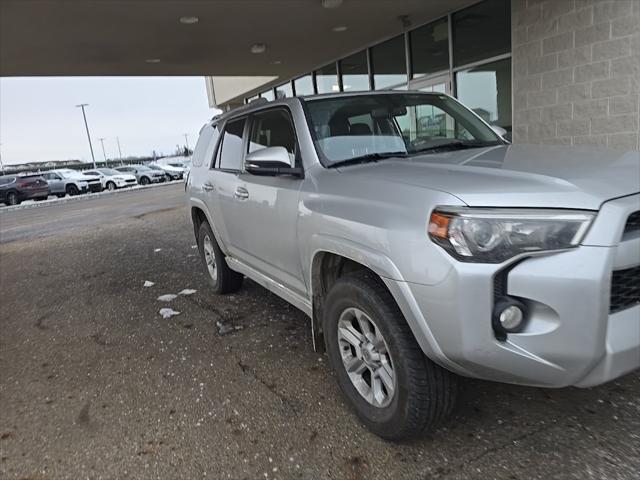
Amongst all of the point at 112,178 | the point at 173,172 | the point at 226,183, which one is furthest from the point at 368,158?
the point at 173,172

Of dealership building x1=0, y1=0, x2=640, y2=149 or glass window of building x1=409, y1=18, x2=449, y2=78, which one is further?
glass window of building x1=409, y1=18, x2=449, y2=78

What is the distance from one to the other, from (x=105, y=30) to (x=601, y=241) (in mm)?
9641

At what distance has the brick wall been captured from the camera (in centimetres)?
658

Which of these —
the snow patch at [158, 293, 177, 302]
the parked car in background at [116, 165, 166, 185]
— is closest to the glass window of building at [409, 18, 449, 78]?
the snow patch at [158, 293, 177, 302]

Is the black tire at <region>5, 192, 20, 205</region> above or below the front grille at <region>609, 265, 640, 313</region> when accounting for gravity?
below

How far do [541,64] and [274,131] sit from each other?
18.7ft

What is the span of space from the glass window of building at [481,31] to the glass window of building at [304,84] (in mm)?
6663

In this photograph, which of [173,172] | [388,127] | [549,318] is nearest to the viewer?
[549,318]

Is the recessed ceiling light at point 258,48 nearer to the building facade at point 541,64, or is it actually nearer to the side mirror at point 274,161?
the building facade at point 541,64

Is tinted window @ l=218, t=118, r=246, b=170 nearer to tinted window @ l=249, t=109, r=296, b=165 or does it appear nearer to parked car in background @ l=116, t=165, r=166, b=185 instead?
tinted window @ l=249, t=109, r=296, b=165

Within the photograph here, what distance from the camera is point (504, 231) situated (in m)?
2.00

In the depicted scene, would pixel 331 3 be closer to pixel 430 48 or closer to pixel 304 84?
pixel 430 48

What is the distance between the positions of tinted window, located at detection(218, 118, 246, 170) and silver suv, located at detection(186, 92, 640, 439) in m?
0.93

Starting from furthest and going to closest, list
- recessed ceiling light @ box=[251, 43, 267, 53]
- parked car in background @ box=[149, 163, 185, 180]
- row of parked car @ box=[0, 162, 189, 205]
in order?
parked car in background @ box=[149, 163, 185, 180] → row of parked car @ box=[0, 162, 189, 205] → recessed ceiling light @ box=[251, 43, 267, 53]
